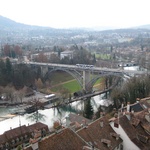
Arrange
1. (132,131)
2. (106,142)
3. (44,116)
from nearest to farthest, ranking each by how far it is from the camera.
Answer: (106,142)
(132,131)
(44,116)

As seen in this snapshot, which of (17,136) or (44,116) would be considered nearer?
(17,136)

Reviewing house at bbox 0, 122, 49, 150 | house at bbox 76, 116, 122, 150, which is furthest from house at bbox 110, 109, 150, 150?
house at bbox 0, 122, 49, 150

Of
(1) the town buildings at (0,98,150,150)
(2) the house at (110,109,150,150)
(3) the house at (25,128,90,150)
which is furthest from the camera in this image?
(2) the house at (110,109,150,150)

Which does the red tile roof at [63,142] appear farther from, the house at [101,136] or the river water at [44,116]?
the river water at [44,116]

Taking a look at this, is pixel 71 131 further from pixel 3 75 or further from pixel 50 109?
pixel 3 75

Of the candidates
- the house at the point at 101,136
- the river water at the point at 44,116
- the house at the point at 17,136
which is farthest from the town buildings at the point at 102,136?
the river water at the point at 44,116

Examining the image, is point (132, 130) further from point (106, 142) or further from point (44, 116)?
point (44, 116)

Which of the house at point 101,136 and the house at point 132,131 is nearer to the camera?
the house at point 101,136

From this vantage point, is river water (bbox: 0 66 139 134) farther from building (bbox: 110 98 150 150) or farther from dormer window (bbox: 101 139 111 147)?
dormer window (bbox: 101 139 111 147)

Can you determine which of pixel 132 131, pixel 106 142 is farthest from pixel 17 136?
pixel 132 131
